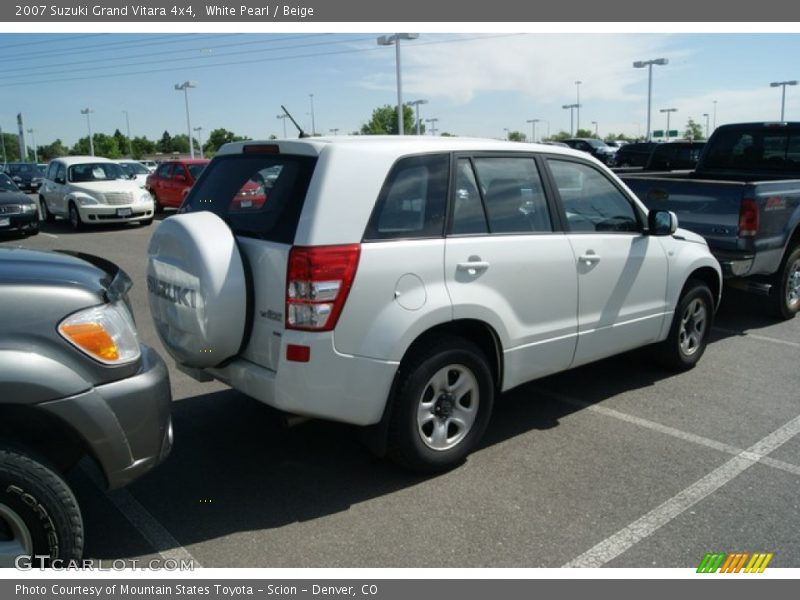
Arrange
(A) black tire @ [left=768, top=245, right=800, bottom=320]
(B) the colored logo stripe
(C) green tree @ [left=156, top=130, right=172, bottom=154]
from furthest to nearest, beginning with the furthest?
(C) green tree @ [left=156, top=130, right=172, bottom=154], (A) black tire @ [left=768, top=245, right=800, bottom=320], (B) the colored logo stripe

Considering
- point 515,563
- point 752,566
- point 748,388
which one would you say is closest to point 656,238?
point 748,388

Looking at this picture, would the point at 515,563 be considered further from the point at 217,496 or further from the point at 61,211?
the point at 61,211

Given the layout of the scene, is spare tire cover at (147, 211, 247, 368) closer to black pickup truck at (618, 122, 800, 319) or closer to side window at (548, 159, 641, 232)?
side window at (548, 159, 641, 232)

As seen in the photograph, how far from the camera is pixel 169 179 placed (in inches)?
792

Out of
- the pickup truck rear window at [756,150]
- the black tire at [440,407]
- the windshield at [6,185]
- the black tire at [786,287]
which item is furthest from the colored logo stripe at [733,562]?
the windshield at [6,185]

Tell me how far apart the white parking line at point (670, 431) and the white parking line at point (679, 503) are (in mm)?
84

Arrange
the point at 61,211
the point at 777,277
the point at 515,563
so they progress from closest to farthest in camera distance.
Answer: the point at 515,563, the point at 777,277, the point at 61,211

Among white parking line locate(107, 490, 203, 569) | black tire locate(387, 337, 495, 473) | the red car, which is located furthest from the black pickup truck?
the red car

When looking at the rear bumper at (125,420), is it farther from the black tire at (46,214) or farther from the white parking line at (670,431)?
the black tire at (46,214)

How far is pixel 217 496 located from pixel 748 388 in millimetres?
4187

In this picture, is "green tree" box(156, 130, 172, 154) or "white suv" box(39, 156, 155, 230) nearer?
"white suv" box(39, 156, 155, 230)

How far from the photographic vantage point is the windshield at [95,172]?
1717cm

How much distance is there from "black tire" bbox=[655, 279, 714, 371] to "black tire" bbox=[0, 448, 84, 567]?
4.57 meters

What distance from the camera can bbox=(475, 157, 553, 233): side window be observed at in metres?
4.16
